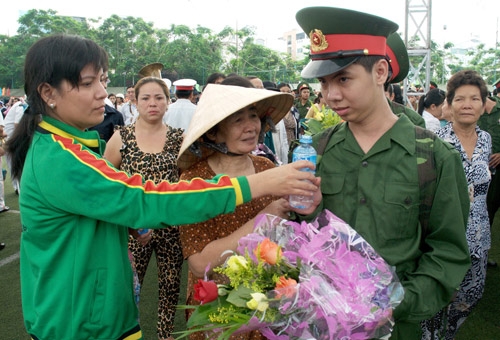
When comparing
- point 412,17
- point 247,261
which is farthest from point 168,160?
point 412,17

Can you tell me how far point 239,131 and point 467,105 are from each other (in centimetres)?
226

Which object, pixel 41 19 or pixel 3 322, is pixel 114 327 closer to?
pixel 3 322

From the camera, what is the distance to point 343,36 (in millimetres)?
1743

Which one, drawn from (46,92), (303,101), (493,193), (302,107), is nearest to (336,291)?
(46,92)

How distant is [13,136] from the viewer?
1886mm

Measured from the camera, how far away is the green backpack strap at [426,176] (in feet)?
5.49

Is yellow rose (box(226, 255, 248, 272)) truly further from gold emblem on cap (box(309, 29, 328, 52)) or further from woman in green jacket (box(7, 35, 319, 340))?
gold emblem on cap (box(309, 29, 328, 52))

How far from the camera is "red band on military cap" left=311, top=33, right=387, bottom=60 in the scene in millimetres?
1723

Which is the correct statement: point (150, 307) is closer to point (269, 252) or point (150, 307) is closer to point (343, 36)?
point (269, 252)

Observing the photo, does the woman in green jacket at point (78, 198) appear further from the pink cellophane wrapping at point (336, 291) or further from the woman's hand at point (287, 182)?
the pink cellophane wrapping at point (336, 291)

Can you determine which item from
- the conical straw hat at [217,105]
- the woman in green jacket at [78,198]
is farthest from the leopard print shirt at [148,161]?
the woman in green jacket at [78,198]

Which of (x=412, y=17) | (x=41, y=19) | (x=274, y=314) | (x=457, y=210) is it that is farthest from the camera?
(x=41, y=19)

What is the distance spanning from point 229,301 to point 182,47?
51149mm

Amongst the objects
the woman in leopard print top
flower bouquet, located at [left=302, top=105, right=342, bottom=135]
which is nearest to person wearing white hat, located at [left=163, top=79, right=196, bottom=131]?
the woman in leopard print top
